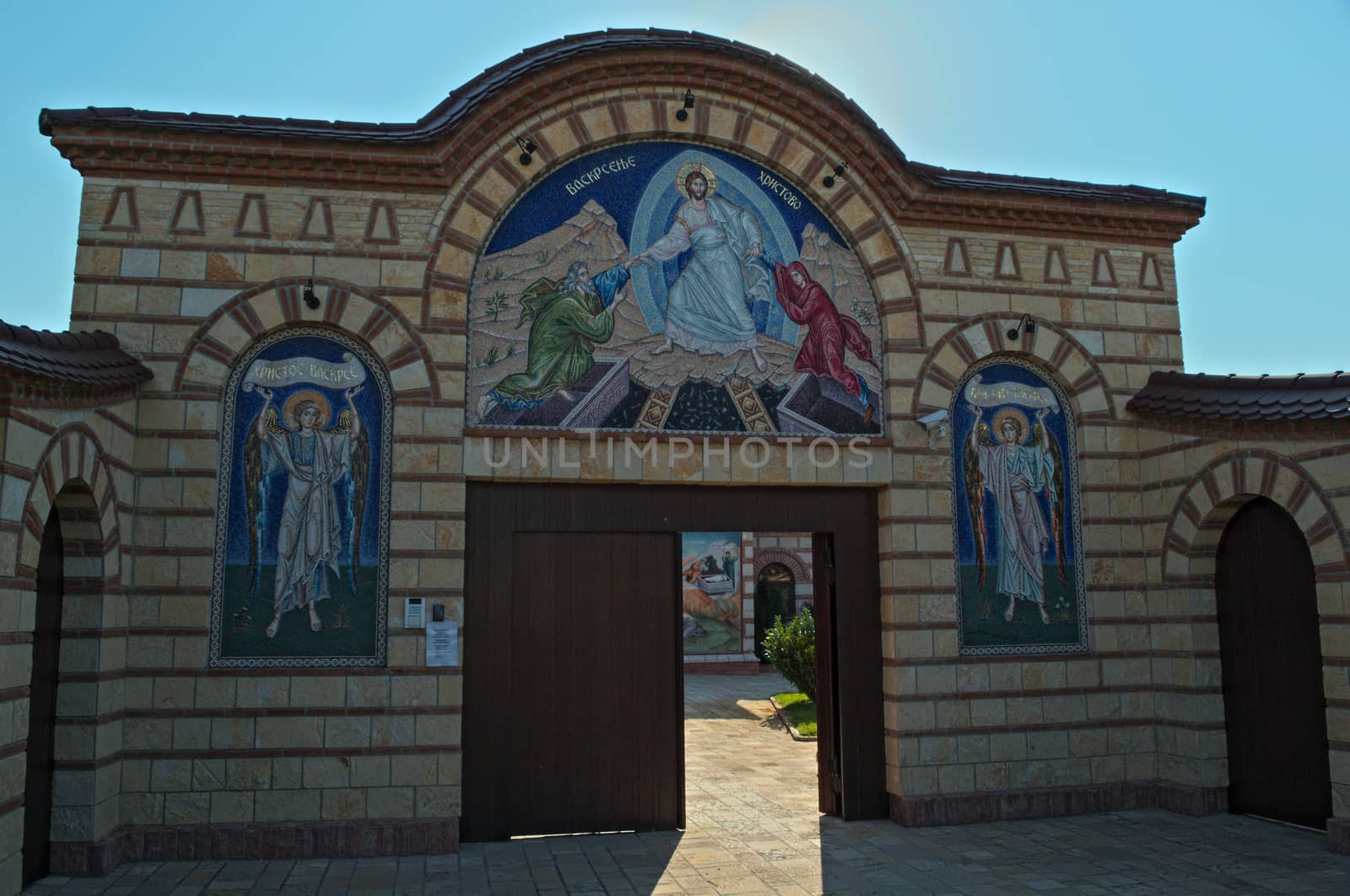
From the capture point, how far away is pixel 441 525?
931cm

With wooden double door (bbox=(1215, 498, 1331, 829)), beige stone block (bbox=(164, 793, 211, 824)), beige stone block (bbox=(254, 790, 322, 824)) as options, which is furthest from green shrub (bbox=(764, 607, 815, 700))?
beige stone block (bbox=(164, 793, 211, 824))

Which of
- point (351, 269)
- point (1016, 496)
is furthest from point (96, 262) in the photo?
point (1016, 496)

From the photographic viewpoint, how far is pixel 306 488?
361 inches

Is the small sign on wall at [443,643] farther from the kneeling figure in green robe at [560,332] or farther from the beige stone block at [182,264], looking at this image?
the beige stone block at [182,264]

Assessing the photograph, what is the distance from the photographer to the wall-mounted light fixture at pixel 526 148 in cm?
988

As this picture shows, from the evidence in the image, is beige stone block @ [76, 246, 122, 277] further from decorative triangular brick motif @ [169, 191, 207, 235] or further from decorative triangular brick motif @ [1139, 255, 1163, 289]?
decorative triangular brick motif @ [1139, 255, 1163, 289]

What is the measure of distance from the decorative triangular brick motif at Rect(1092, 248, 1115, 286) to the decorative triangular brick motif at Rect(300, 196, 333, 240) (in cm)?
775

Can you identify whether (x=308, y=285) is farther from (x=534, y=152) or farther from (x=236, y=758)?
(x=236, y=758)

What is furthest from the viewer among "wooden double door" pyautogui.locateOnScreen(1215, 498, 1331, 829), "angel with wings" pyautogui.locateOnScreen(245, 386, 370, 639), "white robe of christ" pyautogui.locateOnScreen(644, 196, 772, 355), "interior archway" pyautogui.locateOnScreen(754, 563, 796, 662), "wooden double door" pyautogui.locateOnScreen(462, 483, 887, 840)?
"interior archway" pyautogui.locateOnScreen(754, 563, 796, 662)

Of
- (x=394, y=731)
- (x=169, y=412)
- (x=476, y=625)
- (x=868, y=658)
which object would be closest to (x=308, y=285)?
(x=169, y=412)

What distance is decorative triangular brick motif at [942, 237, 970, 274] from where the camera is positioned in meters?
10.8

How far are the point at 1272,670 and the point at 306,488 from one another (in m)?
9.03

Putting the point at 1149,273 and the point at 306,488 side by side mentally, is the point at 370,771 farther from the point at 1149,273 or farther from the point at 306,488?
the point at 1149,273

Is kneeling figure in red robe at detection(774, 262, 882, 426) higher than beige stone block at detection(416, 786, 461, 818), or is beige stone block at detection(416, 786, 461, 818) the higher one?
kneeling figure in red robe at detection(774, 262, 882, 426)
